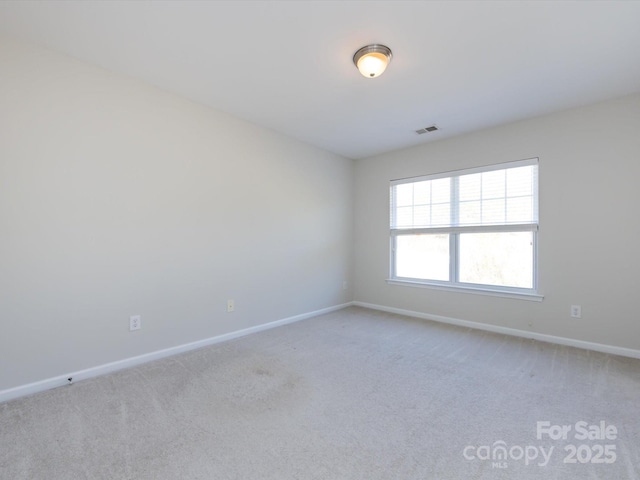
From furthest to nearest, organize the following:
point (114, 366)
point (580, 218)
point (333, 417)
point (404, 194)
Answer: point (404, 194) < point (580, 218) < point (114, 366) < point (333, 417)

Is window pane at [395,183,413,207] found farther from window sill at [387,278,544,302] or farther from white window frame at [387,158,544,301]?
window sill at [387,278,544,302]

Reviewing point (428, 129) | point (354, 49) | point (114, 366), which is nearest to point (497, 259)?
point (428, 129)

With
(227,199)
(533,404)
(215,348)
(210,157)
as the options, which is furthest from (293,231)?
(533,404)

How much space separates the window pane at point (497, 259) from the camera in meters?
3.48

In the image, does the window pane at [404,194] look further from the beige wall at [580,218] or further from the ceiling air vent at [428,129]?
the ceiling air vent at [428,129]

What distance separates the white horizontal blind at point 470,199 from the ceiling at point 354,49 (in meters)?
0.71

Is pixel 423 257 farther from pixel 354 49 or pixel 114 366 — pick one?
pixel 114 366

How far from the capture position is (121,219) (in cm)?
257

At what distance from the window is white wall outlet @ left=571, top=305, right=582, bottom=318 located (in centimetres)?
37

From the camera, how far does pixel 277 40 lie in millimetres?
2123

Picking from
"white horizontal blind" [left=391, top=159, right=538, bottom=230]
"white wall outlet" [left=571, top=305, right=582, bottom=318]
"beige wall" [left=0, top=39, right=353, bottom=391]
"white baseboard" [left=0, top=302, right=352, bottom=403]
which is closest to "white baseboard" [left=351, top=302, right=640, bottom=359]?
"white wall outlet" [left=571, top=305, right=582, bottom=318]

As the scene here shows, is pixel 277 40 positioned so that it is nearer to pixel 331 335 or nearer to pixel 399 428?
pixel 399 428

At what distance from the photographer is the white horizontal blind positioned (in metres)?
3.46

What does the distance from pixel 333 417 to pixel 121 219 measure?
232 cm
